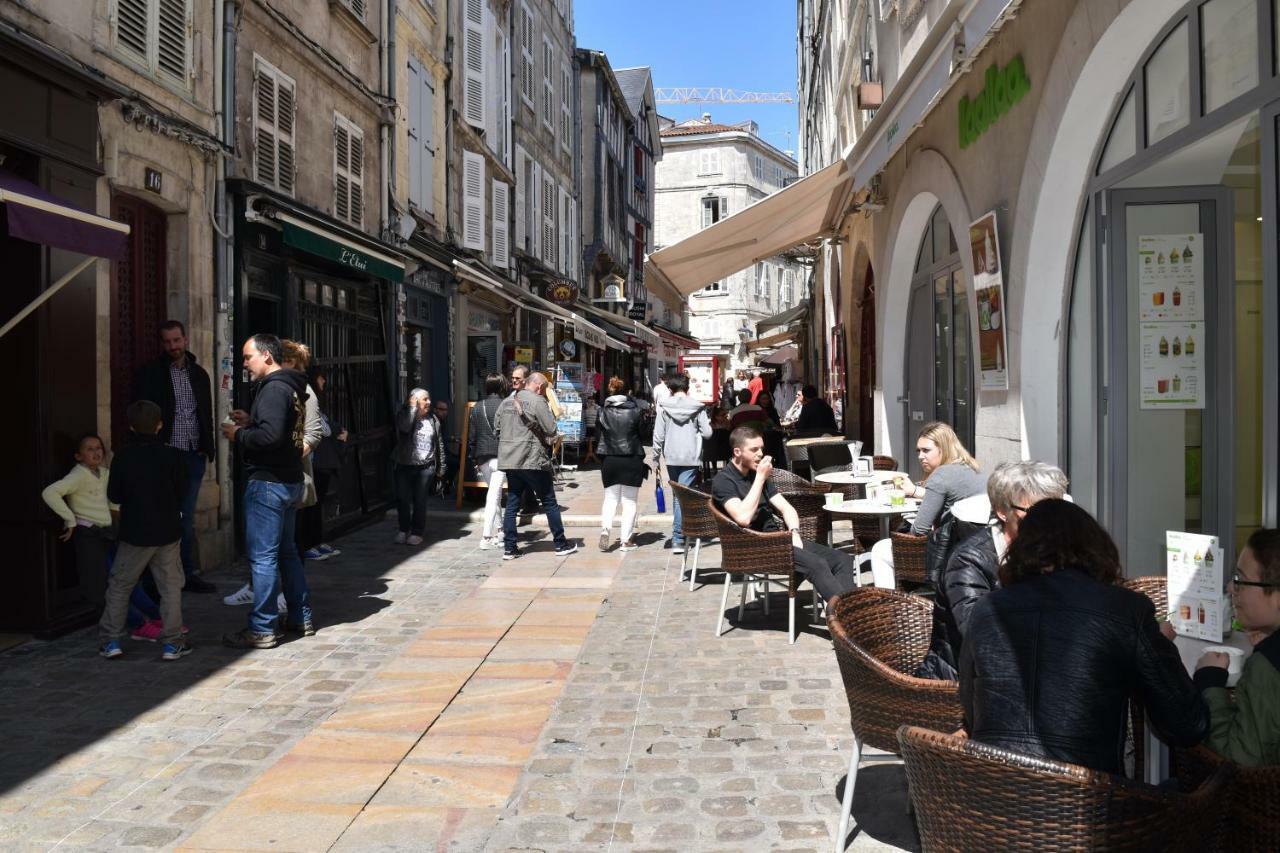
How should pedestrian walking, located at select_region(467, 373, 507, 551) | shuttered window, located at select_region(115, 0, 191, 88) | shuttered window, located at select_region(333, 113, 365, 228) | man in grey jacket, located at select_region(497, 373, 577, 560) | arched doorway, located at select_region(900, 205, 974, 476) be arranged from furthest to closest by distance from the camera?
shuttered window, located at select_region(333, 113, 365, 228), pedestrian walking, located at select_region(467, 373, 507, 551), man in grey jacket, located at select_region(497, 373, 577, 560), arched doorway, located at select_region(900, 205, 974, 476), shuttered window, located at select_region(115, 0, 191, 88)

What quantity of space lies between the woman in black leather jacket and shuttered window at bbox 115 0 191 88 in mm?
6864

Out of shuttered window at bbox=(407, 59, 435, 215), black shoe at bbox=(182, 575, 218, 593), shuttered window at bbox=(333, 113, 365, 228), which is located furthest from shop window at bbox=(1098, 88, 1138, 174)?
shuttered window at bbox=(407, 59, 435, 215)

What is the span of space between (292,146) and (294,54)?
33.1 inches

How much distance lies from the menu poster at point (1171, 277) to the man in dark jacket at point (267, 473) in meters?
4.49

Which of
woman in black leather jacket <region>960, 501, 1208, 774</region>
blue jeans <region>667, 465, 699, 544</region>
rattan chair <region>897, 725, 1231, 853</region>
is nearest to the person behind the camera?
rattan chair <region>897, 725, 1231, 853</region>

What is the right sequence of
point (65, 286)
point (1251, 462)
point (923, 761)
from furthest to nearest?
point (65, 286), point (1251, 462), point (923, 761)

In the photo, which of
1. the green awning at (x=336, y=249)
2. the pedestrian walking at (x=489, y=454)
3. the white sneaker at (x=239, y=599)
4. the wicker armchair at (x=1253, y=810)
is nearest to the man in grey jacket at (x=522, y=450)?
the pedestrian walking at (x=489, y=454)

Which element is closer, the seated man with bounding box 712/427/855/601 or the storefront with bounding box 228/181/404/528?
the seated man with bounding box 712/427/855/601

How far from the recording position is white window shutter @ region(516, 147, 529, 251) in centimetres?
1955

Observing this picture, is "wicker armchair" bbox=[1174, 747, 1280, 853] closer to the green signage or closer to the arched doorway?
the green signage

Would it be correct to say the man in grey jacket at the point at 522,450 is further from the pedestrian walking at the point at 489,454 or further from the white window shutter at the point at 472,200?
the white window shutter at the point at 472,200

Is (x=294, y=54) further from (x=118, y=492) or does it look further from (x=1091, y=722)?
(x=1091, y=722)

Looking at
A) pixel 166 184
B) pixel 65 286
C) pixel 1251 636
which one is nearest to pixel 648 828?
pixel 1251 636

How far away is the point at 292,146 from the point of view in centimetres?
989
